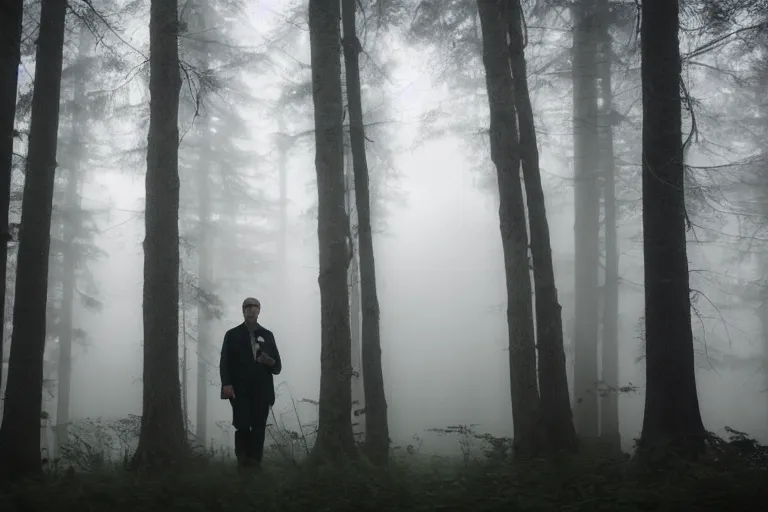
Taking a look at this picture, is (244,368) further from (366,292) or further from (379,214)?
(379,214)

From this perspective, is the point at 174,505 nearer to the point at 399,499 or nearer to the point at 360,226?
the point at 399,499

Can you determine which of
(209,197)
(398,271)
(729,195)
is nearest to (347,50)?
(209,197)

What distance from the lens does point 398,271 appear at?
160 feet

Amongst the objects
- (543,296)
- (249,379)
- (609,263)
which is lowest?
(249,379)

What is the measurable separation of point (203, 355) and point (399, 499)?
1525cm

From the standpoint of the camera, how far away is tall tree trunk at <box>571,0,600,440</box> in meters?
14.4

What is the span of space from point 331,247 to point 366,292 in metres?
2.53

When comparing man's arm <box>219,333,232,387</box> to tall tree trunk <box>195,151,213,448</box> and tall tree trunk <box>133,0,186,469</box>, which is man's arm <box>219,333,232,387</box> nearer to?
tall tree trunk <box>133,0,186,469</box>

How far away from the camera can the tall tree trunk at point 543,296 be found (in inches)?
362

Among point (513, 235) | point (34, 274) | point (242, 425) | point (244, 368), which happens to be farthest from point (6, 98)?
point (513, 235)

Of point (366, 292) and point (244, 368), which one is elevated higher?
point (366, 292)

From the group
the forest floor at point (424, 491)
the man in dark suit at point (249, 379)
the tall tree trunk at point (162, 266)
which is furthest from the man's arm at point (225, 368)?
the forest floor at point (424, 491)

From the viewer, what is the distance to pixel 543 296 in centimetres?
949

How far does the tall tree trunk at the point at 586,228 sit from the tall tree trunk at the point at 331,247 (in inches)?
308
